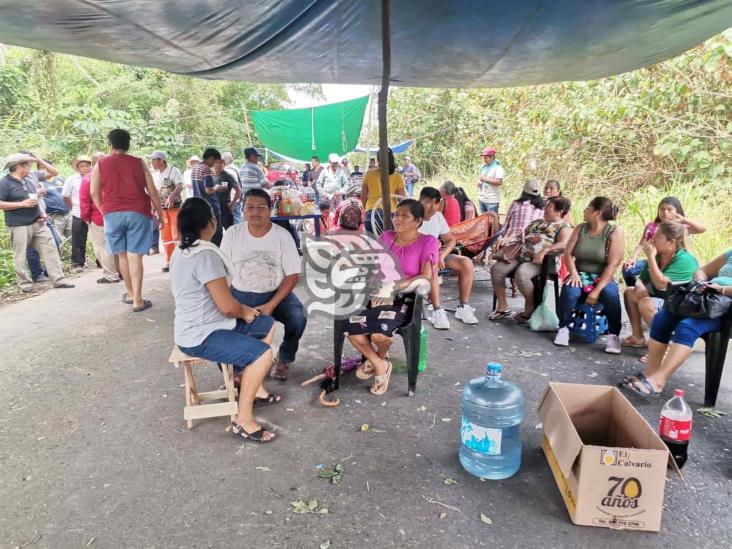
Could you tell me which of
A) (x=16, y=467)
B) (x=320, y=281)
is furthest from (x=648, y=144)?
(x=16, y=467)

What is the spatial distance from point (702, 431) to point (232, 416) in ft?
9.57

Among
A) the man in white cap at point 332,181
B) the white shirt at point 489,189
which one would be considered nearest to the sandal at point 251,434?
the white shirt at point 489,189

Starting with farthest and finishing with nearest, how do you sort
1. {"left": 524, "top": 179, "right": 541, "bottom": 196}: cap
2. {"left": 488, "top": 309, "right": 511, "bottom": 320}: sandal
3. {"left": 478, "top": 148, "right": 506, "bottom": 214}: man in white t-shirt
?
{"left": 478, "top": 148, "right": 506, "bottom": 214}: man in white t-shirt → {"left": 524, "top": 179, "right": 541, "bottom": 196}: cap → {"left": 488, "top": 309, "right": 511, "bottom": 320}: sandal

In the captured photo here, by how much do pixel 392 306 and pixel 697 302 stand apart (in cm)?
197

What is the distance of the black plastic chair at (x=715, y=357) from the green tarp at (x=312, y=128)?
10808mm

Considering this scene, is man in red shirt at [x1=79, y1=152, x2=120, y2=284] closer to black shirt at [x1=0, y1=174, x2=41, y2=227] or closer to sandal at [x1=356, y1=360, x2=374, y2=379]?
black shirt at [x1=0, y1=174, x2=41, y2=227]

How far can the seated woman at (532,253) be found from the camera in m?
4.58

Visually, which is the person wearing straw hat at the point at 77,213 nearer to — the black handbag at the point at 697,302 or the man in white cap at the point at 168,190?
the man in white cap at the point at 168,190

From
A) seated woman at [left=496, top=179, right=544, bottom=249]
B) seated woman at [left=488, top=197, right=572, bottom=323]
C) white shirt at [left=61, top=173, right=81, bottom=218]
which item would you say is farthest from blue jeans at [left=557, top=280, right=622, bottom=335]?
white shirt at [left=61, top=173, right=81, bottom=218]

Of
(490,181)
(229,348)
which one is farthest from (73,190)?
(490,181)

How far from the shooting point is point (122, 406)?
124 inches

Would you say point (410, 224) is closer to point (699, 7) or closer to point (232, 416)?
point (232, 416)

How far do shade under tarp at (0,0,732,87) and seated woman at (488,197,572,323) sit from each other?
1677 mm

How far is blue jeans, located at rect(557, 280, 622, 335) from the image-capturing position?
3965mm
